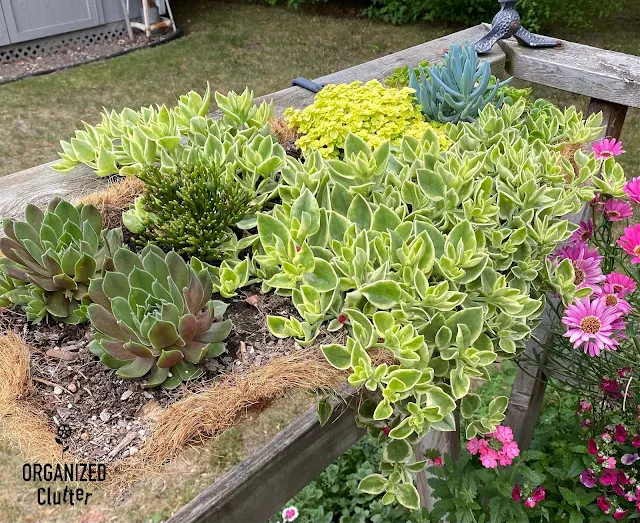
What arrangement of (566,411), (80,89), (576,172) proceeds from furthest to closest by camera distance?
1. (80,89)
2. (566,411)
3. (576,172)

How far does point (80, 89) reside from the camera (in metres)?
5.31

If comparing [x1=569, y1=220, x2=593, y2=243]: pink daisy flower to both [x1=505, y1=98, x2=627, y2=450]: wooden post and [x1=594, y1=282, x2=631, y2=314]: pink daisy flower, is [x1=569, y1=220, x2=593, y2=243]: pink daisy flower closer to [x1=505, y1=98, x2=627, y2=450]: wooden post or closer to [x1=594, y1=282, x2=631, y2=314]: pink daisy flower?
[x1=594, y1=282, x2=631, y2=314]: pink daisy flower

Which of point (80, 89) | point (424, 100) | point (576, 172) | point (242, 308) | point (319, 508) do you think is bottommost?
point (319, 508)

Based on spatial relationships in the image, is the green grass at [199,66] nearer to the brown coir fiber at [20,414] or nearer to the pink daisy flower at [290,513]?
the pink daisy flower at [290,513]

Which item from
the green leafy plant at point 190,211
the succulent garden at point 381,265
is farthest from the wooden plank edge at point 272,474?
the green leafy plant at point 190,211

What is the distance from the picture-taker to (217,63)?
5.97 metres

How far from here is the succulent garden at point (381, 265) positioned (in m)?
1.12

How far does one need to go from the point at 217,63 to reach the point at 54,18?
1820mm

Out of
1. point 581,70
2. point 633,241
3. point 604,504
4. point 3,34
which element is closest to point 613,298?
point 633,241

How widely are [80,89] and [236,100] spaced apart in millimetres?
4114

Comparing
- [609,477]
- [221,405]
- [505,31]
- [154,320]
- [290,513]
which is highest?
[505,31]

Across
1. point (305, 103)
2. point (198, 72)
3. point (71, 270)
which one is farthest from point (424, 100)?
point (198, 72)

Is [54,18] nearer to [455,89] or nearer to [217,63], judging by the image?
[217,63]

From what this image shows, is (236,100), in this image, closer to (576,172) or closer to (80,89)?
(576,172)
